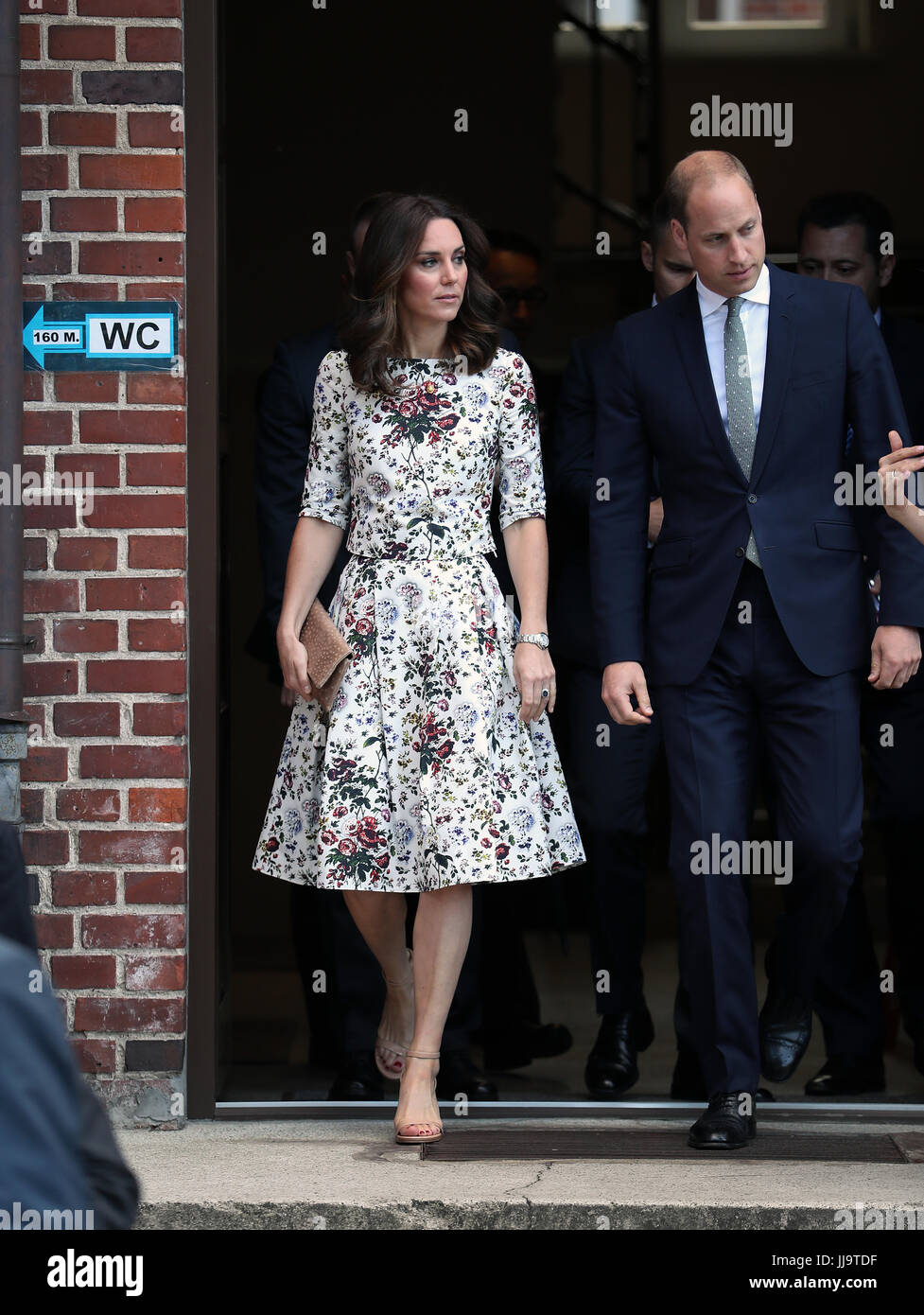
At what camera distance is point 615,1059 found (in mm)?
4391

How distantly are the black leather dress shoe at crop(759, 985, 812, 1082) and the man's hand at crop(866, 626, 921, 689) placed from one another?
957mm

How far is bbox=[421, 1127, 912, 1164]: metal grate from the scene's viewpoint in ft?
12.3

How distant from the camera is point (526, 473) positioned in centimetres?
396

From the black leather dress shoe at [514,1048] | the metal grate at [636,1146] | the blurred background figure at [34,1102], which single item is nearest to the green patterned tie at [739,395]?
the metal grate at [636,1146]

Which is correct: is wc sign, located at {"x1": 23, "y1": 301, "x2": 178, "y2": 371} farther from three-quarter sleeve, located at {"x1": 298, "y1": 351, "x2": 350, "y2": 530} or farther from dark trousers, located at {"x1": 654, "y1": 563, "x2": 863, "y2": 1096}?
dark trousers, located at {"x1": 654, "y1": 563, "x2": 863, "y2": 1096}

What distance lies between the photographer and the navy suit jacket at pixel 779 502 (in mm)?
3689

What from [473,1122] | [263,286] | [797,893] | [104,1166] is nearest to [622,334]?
[797,893]

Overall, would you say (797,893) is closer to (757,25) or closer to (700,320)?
(700,320)

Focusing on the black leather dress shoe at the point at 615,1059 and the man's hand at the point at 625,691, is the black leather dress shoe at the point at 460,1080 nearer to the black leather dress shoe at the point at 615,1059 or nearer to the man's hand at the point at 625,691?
the black leather dress shoe at the point at 615,1059

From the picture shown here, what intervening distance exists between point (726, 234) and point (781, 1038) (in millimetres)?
1845

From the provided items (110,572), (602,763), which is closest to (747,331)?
(602,763)

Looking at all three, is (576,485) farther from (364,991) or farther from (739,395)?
(364,991)

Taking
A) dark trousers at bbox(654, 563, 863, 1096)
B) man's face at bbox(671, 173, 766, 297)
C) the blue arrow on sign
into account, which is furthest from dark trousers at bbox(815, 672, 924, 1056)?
the blue arrow on sign

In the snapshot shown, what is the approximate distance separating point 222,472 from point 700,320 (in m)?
1.14
